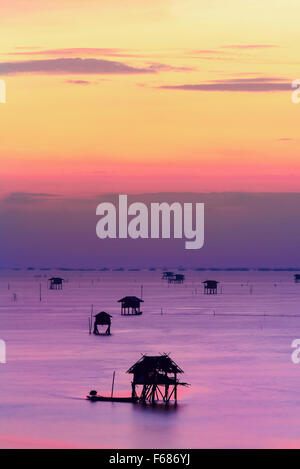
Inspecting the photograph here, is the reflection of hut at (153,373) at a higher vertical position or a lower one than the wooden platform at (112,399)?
Answer: higher

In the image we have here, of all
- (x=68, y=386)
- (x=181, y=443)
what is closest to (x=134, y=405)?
(x=181, y=443)

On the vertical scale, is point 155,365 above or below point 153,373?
above

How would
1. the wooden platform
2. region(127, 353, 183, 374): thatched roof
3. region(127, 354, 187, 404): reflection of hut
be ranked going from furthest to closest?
the wooden platform < region(127, 353, 183, 374): thatched roof < region(127, 354, 187, 404): reflection of hut

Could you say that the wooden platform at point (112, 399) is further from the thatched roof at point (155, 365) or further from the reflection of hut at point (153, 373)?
the thatched roof at point (155, 365)

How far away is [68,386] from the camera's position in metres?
53.2

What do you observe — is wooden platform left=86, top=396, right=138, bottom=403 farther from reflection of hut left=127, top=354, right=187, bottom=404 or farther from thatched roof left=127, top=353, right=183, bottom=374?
thatched roof left=127, top=353, right=183, bottom=374

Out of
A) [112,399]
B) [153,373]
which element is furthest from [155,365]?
[112,399]

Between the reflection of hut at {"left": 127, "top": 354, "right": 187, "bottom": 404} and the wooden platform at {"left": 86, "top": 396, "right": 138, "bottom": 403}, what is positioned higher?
the reflection of hut at {"left": 127, "top": 354, "right": 187, "bottom": 404}

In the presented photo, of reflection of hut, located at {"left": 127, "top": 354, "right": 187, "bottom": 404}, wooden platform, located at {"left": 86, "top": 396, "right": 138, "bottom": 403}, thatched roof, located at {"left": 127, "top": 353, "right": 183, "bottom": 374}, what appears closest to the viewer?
reflection of hut, located at {"left": 127, "top": 354, "right": 187, "bottom": 404}

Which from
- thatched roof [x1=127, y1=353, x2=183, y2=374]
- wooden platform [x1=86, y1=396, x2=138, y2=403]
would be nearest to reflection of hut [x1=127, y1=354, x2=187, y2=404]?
thatched roof [x1=127, y1=353, x2=183, y2=374]

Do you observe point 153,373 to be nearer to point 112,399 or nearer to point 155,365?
point 155,365

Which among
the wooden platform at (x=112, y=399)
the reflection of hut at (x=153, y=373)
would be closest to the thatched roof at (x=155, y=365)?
the reflection of hut at (x=153, y=373)
